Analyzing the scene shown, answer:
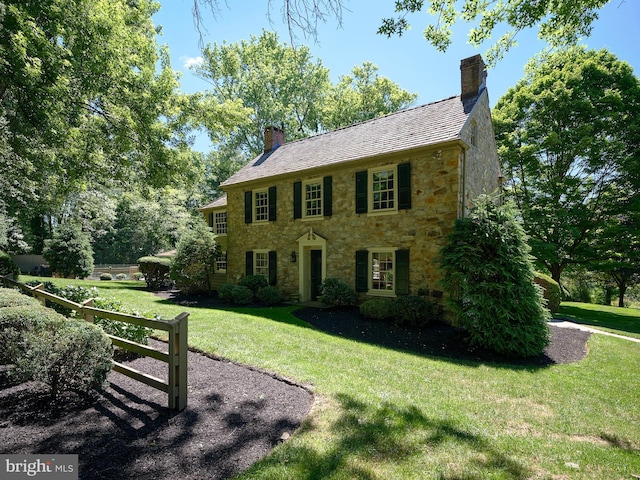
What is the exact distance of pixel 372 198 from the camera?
11453 millimetres

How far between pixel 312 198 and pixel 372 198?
8.90 ft

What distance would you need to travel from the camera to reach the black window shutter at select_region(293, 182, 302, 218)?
13.4 metres

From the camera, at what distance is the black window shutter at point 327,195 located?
40.8 feet

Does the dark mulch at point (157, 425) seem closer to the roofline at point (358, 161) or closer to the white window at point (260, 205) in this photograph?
the roofline at point (358, 161)

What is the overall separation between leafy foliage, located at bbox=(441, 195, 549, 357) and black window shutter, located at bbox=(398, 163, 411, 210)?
2242 mm

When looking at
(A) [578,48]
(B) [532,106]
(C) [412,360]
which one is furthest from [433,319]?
(B) [532,106]

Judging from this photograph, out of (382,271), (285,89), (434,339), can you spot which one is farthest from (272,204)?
(285,89)

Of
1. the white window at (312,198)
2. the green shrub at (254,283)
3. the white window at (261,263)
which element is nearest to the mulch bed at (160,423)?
the white window at (312,198)

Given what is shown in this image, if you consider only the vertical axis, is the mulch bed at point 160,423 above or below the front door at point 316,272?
below

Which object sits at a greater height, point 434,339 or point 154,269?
point 154,269

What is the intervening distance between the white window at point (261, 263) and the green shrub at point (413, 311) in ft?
22.3

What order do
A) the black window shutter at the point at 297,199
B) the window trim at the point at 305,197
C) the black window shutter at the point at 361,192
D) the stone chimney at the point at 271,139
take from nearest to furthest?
1. the black window shutter at the point at 361,192
2. the window trim at the point at 305,197
3. the black window shutter at the point at 297,199
4. the stone chimney at the point at 271,139

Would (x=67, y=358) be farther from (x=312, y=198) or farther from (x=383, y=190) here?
(x=312, y=198)

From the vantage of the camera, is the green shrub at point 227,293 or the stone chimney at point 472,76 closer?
the stone chimney at point 472,76
